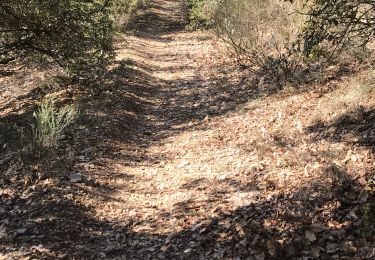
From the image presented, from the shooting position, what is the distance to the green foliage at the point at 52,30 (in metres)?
7.15

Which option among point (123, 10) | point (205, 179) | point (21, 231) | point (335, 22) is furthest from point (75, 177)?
point (123, 10)

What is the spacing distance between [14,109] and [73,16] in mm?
2527

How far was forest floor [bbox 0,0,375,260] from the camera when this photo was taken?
4.27 m

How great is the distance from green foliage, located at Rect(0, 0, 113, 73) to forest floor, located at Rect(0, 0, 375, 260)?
114 centimetres

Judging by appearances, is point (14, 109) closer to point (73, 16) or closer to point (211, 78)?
point (73, 16)

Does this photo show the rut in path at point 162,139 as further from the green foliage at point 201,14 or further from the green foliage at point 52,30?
the green foliage at point 201,14

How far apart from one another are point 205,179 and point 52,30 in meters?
3.99

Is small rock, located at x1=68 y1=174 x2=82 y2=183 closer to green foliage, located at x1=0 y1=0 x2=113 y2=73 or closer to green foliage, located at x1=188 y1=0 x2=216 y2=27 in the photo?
green foliage, located at x1=0 y1=0 x2=113 y2=73

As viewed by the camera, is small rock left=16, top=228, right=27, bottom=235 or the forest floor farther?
small rock left=16, top=228, right=27, bottom=235

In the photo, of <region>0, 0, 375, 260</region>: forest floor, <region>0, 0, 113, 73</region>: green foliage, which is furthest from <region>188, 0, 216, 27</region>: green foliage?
<region>0, 0, 113, 73</region>: green foliage

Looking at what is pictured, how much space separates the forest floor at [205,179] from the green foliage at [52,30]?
114cm

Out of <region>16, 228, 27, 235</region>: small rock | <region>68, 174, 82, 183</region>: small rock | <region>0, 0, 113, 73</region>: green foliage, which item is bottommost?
<region>16, 228, 27, 235</region>: small rock

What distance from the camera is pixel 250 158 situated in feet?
20.4

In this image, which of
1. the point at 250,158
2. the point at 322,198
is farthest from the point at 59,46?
the point at 322,198
